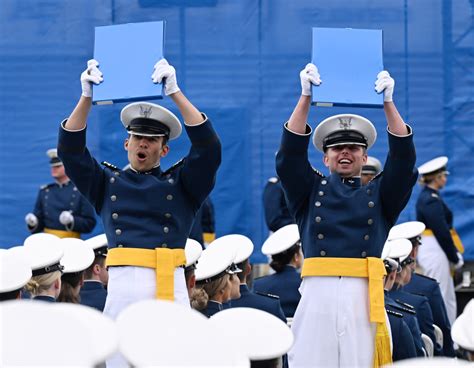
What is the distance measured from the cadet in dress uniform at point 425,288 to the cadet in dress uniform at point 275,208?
1688 millimetres

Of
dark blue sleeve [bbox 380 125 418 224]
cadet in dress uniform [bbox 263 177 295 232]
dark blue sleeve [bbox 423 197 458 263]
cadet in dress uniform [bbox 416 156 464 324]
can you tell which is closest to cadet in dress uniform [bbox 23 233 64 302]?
dark blue sleeve [bbox 380 125 418 224]

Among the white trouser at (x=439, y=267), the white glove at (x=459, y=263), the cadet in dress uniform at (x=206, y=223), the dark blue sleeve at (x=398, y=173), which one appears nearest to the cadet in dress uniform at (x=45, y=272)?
the dark blue sleeve at (x=398, y=173)

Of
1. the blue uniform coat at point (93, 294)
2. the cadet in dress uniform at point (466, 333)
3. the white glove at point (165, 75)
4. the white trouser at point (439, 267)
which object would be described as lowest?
the white trouser at point (439, 267)

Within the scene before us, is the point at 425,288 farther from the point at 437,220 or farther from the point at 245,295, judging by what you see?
the point at 245,295

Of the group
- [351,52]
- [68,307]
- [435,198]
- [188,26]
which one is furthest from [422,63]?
[68,307]

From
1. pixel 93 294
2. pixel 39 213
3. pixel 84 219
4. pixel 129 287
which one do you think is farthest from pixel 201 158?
pixel 39 213

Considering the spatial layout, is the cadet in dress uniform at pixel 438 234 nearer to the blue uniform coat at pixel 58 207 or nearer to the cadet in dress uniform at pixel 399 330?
the blue uniform coat at pixel 58 207

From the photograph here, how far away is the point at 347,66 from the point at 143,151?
1.01 meters

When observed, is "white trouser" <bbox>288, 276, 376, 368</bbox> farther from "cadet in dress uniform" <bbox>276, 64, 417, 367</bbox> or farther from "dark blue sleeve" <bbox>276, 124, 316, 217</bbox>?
"dark blue sleeve" <bbox>276, 124, 316, 217</bbox>

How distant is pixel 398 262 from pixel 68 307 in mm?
4735

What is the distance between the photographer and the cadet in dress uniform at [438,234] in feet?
31.4

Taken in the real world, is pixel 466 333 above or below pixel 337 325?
above

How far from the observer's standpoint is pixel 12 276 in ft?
14.0

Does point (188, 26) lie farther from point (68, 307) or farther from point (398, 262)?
point (68, 307)
